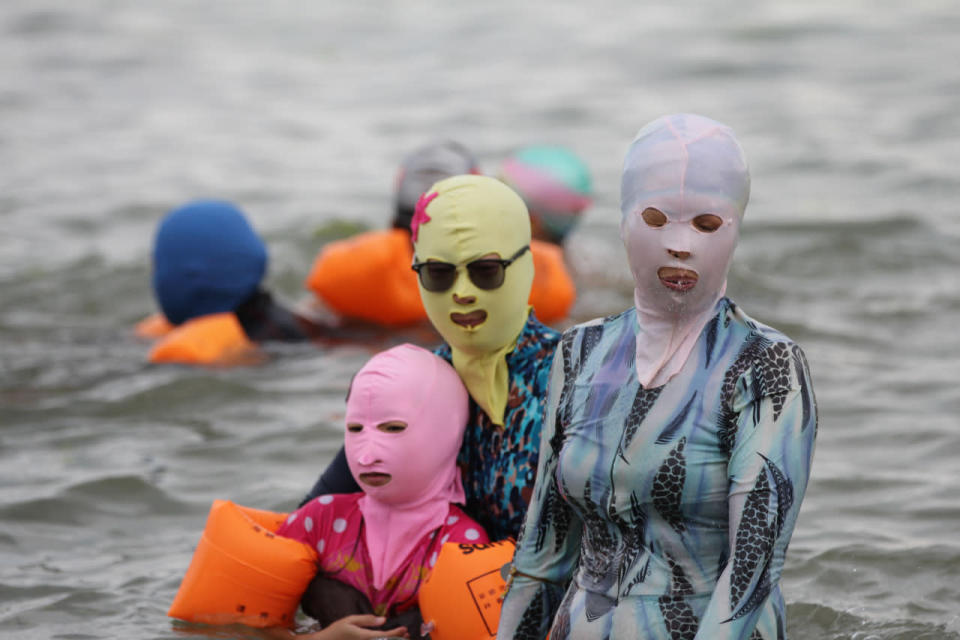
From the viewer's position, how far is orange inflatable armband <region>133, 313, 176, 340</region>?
8.20 m

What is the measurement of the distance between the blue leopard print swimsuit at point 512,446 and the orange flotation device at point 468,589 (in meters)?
0.14

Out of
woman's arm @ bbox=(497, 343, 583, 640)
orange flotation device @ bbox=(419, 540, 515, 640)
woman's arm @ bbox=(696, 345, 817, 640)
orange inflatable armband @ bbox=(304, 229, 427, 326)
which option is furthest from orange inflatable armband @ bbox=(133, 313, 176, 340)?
woman's arm @ bbox=(696, 345, 817, 640)

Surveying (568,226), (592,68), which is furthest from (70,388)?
(592,68)

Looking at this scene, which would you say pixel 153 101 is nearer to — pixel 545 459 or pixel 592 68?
pixel 592 68

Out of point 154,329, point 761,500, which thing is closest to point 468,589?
point 761,500

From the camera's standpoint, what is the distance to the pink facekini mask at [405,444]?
386 cm

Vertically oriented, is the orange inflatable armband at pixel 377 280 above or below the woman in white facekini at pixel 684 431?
below

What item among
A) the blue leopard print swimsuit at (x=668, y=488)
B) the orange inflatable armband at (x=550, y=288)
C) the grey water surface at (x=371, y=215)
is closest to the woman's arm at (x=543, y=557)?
the blue leopard print swimsuit at (x=668, y=488)

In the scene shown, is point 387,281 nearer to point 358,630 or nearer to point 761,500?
point 358,630

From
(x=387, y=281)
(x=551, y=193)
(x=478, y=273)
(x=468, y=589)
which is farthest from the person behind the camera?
(x=551, y=193)

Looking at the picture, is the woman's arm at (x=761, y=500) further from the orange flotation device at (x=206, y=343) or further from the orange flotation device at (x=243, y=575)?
the orange flotation device at (x=206, y=343)

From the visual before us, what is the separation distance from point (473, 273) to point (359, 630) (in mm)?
1048

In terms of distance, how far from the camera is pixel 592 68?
1669cm

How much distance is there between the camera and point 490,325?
12.6 feet
